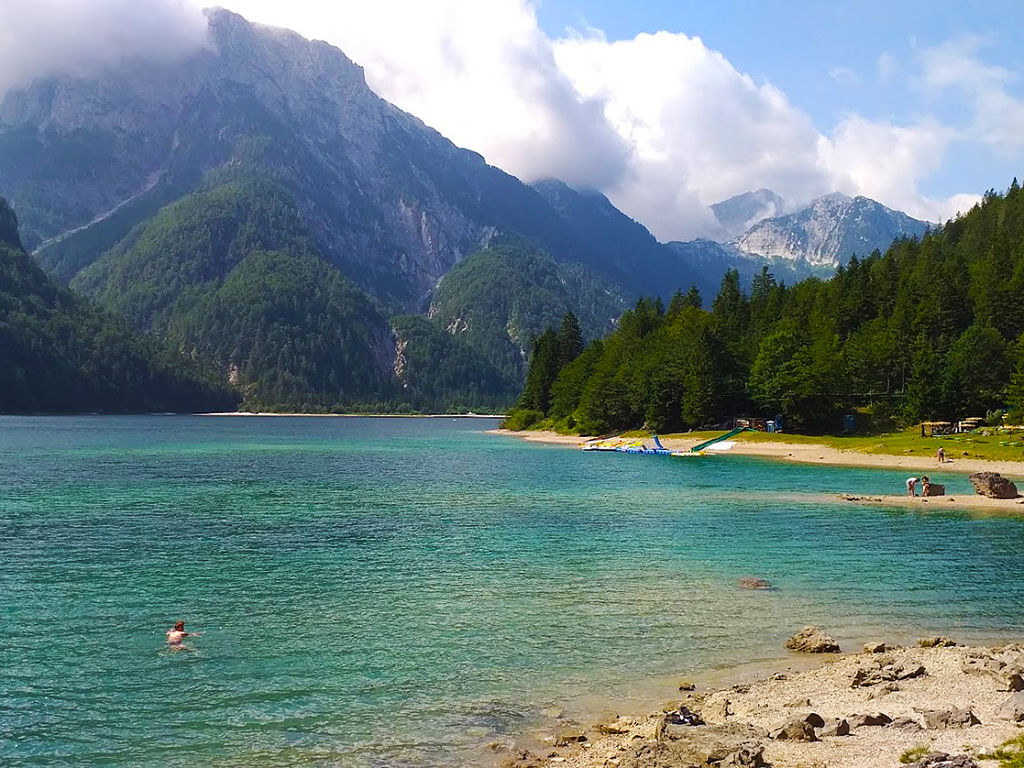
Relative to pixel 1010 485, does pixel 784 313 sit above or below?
above

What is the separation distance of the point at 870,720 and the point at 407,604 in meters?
17.6

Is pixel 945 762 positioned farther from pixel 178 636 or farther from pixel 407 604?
pixel 178 636

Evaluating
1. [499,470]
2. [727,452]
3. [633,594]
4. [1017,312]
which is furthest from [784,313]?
[633,594]

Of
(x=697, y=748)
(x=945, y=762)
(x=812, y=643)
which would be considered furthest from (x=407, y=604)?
(x=945, y=762)

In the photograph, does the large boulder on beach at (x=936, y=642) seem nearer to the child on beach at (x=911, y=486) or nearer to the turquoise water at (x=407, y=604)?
the turquoise water at (x=407, y=604)

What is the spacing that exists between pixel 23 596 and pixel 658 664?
2393 centimetres

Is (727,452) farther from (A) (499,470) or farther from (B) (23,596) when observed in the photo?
(B) (23,596)

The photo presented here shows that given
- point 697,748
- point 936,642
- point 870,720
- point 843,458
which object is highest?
point 843,458

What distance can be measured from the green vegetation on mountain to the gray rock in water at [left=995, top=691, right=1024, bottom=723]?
3715 inches

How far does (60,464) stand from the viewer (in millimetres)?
93312

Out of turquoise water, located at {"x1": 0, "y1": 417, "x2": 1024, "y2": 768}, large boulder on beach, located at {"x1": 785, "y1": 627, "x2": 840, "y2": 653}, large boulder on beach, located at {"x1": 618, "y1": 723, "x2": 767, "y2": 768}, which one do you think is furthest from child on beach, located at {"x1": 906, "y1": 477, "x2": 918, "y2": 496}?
A: large boulder on beach, located at {"x1": 618, "y1": 723, "x2": 767, "y2": 768}

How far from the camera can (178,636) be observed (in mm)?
25938

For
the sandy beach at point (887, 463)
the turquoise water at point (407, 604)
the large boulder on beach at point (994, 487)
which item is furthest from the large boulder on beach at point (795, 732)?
the large boulder on beach at point (994, 487)

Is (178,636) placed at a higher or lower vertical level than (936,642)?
lower
